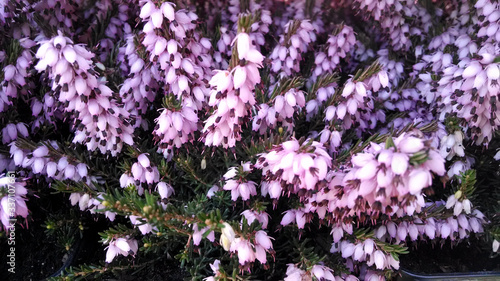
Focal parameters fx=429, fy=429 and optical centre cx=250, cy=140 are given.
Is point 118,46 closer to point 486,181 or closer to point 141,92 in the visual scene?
point 141,92

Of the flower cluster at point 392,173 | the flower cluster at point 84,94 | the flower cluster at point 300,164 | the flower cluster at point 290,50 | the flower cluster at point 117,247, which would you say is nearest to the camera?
the flower cluster at point 392,173

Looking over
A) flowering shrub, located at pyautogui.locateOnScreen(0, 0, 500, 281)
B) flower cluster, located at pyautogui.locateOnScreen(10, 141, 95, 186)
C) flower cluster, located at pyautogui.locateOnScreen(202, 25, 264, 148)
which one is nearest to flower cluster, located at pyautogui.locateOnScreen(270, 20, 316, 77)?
flowering shrub, located at pyautogui.locateOnScreen(0, 0, 500, 281)

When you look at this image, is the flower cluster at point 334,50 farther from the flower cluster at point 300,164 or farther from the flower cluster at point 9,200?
the flower cluster at point 9,200

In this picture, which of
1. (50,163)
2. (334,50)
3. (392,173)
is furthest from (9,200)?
(334,50)

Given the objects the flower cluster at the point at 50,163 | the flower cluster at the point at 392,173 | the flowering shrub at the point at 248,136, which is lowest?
the flower cluster at the point at 50,163

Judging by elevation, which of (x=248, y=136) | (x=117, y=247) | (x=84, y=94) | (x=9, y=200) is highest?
(x=84, y=94)

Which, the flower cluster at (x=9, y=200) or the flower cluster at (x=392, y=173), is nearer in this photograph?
the flower cluster at (x=392, y=173)

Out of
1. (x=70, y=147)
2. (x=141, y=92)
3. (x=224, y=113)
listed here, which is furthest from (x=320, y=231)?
(x=70, y=147)

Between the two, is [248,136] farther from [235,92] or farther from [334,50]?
[334,50]

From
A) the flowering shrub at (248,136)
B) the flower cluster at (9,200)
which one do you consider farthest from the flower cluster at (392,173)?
the flower cluster at (9,200)
